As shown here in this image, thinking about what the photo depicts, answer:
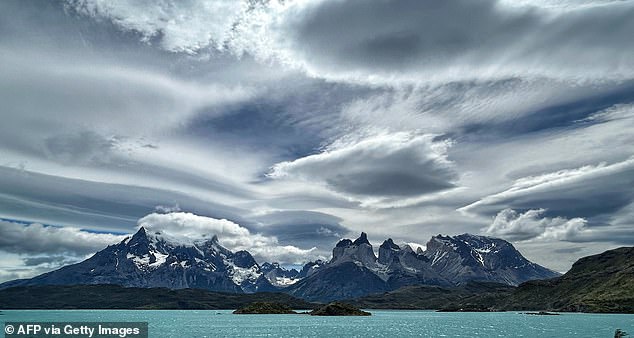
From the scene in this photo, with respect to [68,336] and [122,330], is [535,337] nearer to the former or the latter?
[122,330]

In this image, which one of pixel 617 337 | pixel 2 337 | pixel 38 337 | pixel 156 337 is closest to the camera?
pixel 617 337

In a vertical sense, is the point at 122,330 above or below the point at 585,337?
above

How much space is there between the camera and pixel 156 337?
198 m

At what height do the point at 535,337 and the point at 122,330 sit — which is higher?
the point at 122,330

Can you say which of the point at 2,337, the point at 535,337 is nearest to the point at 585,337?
the point at 535,337

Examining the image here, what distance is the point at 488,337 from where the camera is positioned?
199875mm

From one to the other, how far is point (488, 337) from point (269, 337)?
9351cm

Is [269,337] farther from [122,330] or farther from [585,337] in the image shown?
[585,337]

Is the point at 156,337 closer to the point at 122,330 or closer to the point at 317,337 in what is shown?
the point at 122,330

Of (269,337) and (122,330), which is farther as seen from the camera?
(269,337)

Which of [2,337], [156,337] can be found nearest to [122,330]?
[156,337]

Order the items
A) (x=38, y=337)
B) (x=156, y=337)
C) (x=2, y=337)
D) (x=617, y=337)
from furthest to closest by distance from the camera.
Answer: (x=156, y=337)
(x=2, y=337)
(x=38, y=337)
(x=617, y=337)

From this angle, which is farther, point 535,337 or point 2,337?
point 535,337

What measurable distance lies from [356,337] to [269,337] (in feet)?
122
